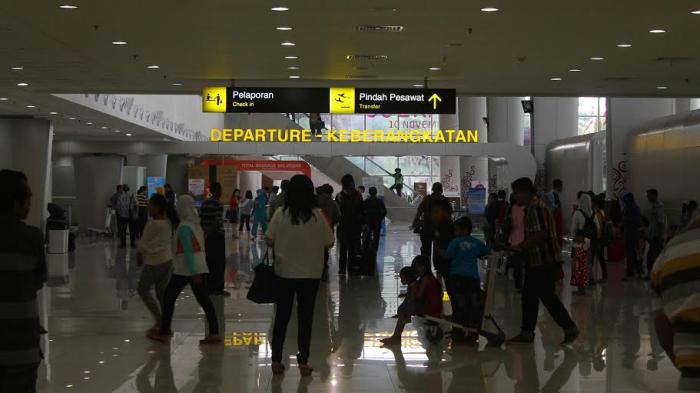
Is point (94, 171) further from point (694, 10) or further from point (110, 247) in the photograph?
point (694, 10)

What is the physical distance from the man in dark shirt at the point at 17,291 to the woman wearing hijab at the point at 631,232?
576 inches

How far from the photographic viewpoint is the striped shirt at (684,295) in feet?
10.6

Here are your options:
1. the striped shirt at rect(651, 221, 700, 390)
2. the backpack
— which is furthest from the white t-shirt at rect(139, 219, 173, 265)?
the striped shirt at rect(651, 221, 700, 390)

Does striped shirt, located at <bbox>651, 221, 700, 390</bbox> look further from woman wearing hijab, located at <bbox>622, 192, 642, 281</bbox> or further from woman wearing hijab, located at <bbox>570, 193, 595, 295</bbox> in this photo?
woman wearing hijab, located at <bbox>622, 192, 642, 281</bbox>

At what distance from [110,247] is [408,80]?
1112 centimetres

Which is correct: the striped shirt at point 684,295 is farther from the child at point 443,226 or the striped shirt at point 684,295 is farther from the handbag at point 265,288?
the child at point 443,226

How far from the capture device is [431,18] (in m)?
11.9

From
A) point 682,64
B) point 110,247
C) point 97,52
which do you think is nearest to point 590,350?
point 682,64

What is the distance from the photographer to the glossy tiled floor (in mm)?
7781

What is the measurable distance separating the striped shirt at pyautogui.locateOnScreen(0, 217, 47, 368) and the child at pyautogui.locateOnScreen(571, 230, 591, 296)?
11.4 metres

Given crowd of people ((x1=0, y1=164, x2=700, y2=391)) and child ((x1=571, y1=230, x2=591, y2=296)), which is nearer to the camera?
crowd of people ((x1=0, y1=164, x2=700, y2=391))

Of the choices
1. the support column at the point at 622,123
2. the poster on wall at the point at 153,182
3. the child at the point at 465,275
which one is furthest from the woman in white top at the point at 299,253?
the poster on wall at the point at 153,182

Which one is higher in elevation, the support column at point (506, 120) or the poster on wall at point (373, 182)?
the support column at point (506, 120)

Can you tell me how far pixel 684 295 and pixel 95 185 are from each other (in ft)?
105
